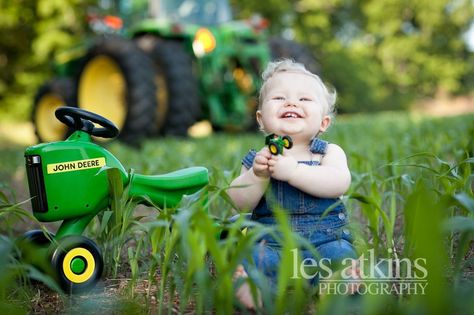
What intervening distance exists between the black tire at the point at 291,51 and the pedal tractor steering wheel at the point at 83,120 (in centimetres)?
509

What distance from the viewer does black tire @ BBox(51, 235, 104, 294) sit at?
59.7 inches

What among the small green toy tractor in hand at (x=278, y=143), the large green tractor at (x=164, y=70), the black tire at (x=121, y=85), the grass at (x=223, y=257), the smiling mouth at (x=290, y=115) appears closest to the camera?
the grass at (x=223, y=257)

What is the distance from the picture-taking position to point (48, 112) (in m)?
6.41

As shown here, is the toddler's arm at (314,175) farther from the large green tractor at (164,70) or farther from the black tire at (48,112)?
the black tire at (48,112)

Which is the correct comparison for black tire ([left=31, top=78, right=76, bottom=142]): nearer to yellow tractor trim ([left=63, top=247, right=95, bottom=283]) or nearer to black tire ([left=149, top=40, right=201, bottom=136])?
black tire ([left=149, top=40, right=201, bottom=136])

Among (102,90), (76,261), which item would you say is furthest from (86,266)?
(102,90)

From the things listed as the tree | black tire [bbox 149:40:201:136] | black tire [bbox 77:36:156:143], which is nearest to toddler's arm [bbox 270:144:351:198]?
black tire [bbox 77:36:156:143]

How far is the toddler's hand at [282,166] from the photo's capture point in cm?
150

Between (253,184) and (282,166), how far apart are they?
11 cm

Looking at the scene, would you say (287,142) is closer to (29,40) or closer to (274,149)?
(274,149)

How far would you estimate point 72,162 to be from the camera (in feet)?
5.31

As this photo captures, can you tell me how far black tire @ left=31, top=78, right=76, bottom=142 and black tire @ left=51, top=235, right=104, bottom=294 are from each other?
471 centimetres

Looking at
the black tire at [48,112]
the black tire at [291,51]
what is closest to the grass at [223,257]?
the black tire at [48,112]

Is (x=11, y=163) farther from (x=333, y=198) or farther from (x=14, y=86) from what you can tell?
(x=14, y=86)
